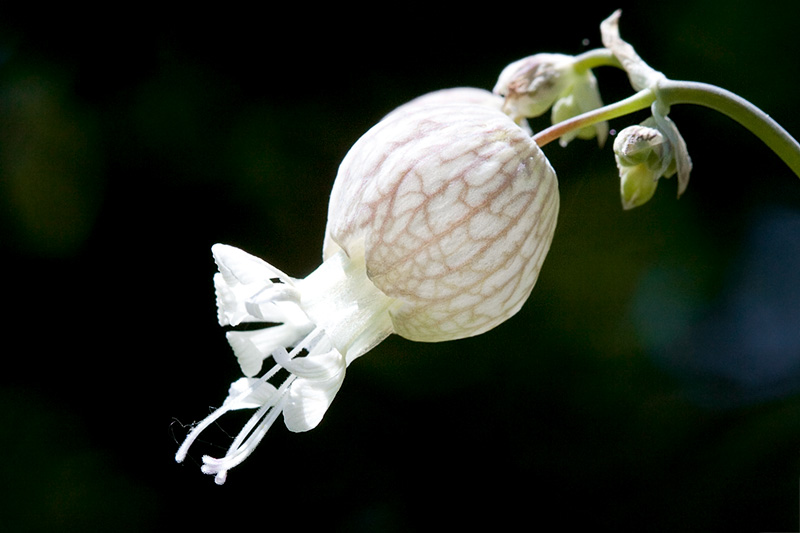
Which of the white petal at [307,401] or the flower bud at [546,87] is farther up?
the flower bud at [546,87]

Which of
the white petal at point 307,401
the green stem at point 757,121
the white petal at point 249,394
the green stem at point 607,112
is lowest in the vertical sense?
the white petal at point 307,401

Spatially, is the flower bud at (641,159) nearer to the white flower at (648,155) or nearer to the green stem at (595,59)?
the white flower at (648,155)

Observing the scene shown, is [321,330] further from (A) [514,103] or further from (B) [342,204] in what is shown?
(A) [514,103]

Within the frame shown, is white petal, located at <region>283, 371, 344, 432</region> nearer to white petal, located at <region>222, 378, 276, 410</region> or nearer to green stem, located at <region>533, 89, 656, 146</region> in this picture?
white petal, located at <region>222, 378, 276, 410</region>

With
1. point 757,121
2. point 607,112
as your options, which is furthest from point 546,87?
point 757,121

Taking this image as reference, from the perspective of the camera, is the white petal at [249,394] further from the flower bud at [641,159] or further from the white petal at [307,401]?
the flower bud at [641,159]

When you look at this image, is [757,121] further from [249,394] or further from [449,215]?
[249,394]

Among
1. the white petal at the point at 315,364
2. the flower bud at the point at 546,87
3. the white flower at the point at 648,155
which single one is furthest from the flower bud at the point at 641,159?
the white petal at the point at 315,364

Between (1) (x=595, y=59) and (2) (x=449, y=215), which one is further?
(1) (x=595, y=59)

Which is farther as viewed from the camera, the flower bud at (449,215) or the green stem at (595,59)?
the green stem at (595,59)
